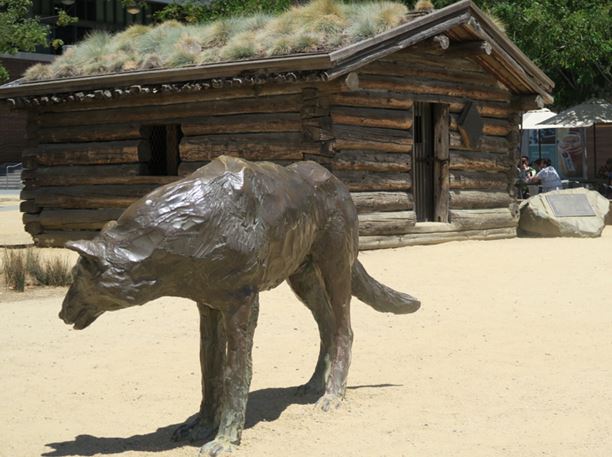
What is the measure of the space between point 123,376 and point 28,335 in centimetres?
213

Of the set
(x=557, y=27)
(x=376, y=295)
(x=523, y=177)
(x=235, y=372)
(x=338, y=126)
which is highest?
(x=557, y=27)

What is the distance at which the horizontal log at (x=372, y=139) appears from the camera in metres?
14.3

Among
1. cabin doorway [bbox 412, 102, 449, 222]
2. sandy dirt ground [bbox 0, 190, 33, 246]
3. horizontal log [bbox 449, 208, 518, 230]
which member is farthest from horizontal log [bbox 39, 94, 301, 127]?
horizontal log [bbox 449, 208, 518, 230]

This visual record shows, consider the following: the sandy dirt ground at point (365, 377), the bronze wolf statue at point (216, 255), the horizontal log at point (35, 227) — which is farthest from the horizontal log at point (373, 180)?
the bronze wolf statue at point (216, 255)

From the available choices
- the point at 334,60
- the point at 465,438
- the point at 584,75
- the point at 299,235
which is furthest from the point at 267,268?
the point at 584,75

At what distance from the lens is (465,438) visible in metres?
5.30

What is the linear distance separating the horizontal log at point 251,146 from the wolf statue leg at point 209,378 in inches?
354

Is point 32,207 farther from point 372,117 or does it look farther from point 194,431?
point 194,431

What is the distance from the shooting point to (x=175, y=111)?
15578 millimetres

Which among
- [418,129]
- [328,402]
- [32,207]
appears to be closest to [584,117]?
[418,129]

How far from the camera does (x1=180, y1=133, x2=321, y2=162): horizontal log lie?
14.4 metres

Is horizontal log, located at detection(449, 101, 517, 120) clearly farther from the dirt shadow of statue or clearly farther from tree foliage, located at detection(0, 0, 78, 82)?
tree foliage, located at detection(0, 0, 78, 82)

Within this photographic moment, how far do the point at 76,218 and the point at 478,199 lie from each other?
23.0 ft

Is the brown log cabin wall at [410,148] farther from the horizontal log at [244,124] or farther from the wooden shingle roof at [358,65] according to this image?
the horizontal log at [244,124]
